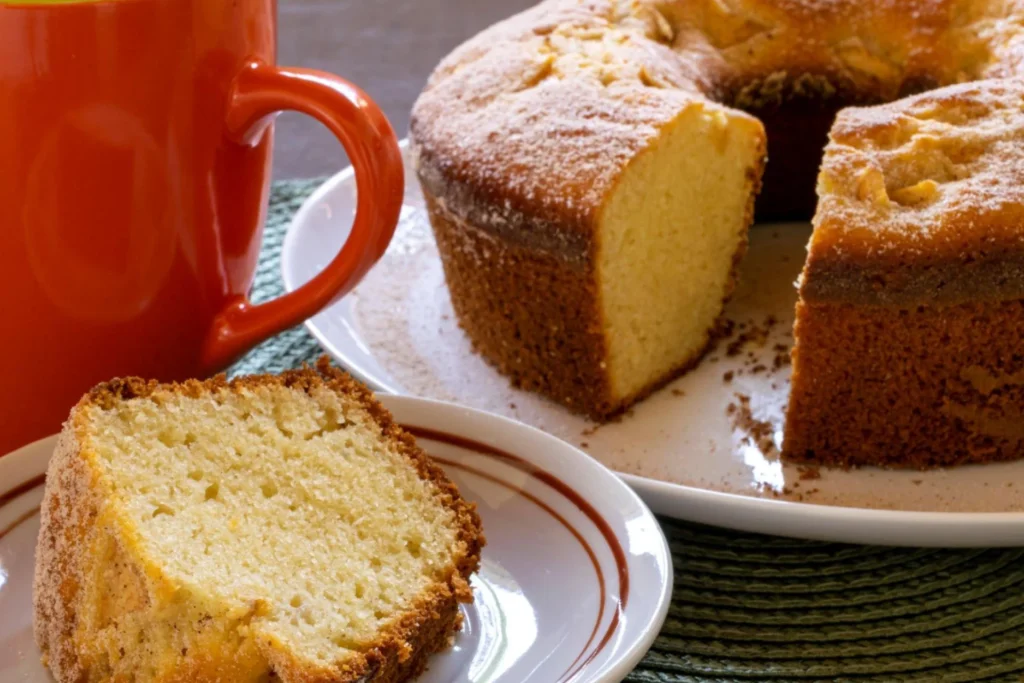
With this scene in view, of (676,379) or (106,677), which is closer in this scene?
(106,677)

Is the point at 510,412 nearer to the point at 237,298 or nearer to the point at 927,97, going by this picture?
the point at 237,298

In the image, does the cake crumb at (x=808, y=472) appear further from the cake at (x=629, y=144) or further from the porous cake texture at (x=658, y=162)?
the cake at (x=629, y=144)

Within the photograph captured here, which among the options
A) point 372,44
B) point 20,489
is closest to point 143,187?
point 20,489

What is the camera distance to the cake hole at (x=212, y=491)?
124cm

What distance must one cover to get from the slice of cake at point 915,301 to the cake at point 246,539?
27.5 inches

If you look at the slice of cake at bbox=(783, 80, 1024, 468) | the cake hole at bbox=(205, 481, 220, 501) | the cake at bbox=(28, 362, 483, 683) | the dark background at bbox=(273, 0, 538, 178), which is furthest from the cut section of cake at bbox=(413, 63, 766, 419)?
the dark background at bbox=(273, 0, 538, 178)

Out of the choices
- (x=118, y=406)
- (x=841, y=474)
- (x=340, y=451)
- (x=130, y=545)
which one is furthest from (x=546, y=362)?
(x=130, y=545)

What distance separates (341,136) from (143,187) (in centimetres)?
26

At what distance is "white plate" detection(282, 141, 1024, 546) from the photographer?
4.99 feet

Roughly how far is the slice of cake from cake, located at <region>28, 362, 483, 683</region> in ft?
2.29

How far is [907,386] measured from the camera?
1.76 meters

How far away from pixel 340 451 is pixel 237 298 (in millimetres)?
423

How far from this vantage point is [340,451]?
135 cm

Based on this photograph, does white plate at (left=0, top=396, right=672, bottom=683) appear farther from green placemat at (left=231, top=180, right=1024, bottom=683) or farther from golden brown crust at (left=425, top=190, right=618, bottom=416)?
golden brown crust at (left=425, top=190, right=618, bottom=416)
